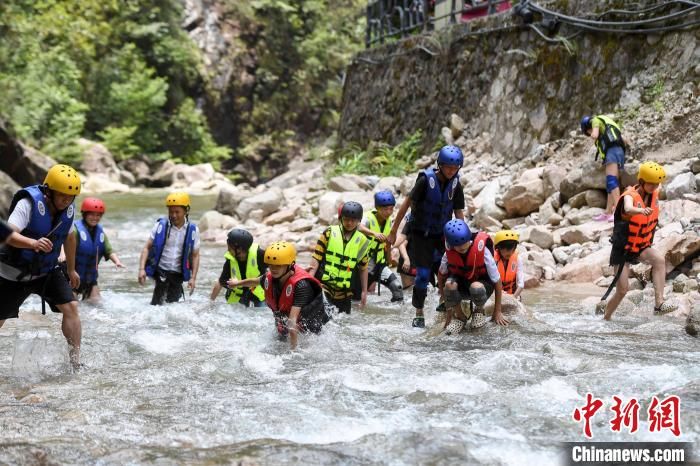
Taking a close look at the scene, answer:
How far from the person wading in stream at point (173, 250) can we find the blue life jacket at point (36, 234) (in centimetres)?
262

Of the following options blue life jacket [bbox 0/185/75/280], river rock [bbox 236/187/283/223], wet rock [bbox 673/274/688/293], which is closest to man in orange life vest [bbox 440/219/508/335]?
wet rock [bbox 673/274/688/293]

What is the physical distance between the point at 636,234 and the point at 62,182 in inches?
200

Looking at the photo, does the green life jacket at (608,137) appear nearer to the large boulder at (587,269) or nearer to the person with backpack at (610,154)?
the person with backpack at (610,154)

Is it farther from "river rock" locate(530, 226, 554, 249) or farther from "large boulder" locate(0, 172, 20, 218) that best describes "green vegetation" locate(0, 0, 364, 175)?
"river rock" locate(530, 226, 554, 249)

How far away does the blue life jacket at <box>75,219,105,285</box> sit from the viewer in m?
8.17

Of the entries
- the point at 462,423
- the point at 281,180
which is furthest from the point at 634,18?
the point at 281,180

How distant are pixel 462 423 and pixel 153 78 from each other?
1259 inches

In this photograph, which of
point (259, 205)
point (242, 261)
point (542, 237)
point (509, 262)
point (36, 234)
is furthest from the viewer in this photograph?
point (259, 205)

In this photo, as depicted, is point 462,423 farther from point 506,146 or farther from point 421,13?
point 421,13

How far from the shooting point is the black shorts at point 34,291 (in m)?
5.47

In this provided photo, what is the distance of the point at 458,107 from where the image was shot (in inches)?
652

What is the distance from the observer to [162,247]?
813 cm

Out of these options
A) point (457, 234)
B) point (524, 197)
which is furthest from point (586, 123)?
point (457, 234)

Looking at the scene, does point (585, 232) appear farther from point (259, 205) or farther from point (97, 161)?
point (97, 161)
